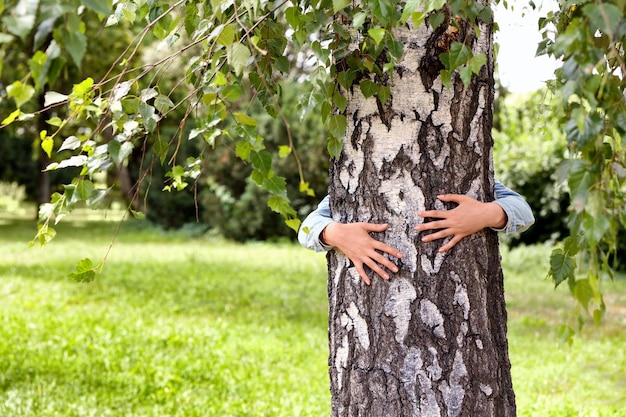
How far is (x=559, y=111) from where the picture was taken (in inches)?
55.1

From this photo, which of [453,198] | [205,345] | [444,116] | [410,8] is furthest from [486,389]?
[205,345]

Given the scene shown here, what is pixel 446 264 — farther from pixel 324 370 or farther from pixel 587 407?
pixel 324 370

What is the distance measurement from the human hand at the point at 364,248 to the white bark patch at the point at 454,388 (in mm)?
334

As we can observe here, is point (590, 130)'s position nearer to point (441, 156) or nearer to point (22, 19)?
point (441, 156)

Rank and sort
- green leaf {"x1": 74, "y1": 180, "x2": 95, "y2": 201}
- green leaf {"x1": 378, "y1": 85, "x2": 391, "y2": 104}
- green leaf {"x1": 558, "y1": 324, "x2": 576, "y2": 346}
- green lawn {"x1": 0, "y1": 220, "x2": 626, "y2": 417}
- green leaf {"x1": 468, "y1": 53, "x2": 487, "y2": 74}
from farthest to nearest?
green lawn {"x1": 0, "y1": 220, "x2": 626, "y2": 417} < green leaf {"x1": 378, "y1": 85, "x2": 391, "y2": 104} < green leaf {"x1": 74, "y1": 180, "x2": 95, "y2": 201} < green leaf {"x1": 468, "y1": 53, "x2": 487, "y2": 74} < green leaf {"x1": 558, "y1": 324, "x2": 576, "y2": 346}

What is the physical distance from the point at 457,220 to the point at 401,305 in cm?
31

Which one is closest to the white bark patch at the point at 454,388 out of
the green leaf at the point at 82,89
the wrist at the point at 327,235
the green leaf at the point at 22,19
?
the wrist at the point at 327,235

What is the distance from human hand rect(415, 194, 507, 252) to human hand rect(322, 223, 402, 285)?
12 centimetres

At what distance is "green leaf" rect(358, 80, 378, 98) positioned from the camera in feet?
6.66

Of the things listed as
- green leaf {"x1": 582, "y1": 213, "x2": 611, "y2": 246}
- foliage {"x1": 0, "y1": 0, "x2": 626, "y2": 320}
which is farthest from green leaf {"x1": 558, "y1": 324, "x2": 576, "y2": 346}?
green leaf {"x1": 582, "y1": 213, "x2": 611, "y2": 246}

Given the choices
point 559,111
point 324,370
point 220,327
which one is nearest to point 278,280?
point 220,327

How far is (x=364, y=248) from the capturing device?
2.16 metres

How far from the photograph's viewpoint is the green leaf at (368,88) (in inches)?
79.9

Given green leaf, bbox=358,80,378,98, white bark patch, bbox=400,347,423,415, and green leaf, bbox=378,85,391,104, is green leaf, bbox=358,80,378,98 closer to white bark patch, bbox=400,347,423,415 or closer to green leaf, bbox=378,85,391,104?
green leaf, bbox=378,85,391,104
